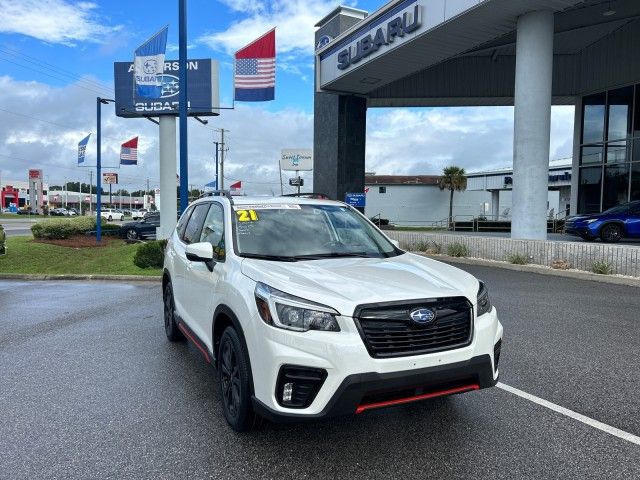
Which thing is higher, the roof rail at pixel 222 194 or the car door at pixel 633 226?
the roof rail at pixel 222 194

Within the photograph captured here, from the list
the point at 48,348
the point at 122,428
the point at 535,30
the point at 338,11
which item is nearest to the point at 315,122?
the point at 338,11

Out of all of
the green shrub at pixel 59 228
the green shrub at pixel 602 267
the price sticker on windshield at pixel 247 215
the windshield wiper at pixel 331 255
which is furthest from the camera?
the green shrub at pixel 59 228

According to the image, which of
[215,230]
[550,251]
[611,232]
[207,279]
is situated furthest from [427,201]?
→ [207,279]

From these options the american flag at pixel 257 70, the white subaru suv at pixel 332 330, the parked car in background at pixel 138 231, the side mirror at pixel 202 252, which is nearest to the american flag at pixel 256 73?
the american flag at pixel 257 70

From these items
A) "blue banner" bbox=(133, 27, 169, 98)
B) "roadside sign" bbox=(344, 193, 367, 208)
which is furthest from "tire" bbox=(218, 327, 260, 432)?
"roadside sign" bbox=(344, 193, 367, 208)

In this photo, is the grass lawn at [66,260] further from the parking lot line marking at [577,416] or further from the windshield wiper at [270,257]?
the parking lot line marking at [577,416]

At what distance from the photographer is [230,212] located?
4559mm

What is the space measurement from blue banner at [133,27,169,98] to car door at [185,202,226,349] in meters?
10.6

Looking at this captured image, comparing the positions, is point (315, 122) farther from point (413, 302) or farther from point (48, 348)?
point (413, 302)

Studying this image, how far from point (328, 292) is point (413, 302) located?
541 millimetres

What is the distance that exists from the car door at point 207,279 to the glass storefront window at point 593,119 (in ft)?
77.2

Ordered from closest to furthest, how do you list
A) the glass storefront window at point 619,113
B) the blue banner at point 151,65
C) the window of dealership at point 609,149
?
the blue banner at point 151,65, the window of dealership at point 609,149, the glass storefront window at point 619,113

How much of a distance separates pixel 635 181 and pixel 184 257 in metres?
21.7

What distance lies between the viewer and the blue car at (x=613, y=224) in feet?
55.7
